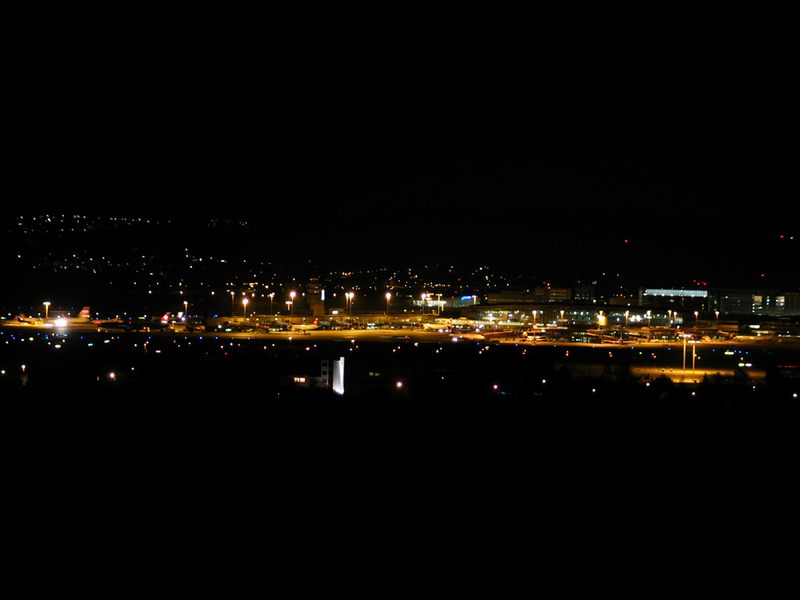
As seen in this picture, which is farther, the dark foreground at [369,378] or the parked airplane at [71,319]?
the parked airplane at [71,319]

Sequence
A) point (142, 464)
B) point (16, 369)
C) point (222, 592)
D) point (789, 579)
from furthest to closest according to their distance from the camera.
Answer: point (16, 369)
point (142, 464)
point (789, 579)
point (222, 592)

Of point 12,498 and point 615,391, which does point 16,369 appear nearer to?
point 12,498

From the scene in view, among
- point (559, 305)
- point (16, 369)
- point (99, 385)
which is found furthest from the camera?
point (559, 305)

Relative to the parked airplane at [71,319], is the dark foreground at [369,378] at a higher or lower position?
lower

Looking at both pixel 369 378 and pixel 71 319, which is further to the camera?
pixel 71 319

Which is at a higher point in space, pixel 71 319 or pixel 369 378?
pixel 71 319

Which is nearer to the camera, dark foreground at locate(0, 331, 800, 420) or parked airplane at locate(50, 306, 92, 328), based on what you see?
dark foreground at locate(0, 331, 800, 420)

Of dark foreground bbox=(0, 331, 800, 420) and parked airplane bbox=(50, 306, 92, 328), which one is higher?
parked airplane bbox=(50, 306, 92, 328)

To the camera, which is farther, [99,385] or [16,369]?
[16,369]

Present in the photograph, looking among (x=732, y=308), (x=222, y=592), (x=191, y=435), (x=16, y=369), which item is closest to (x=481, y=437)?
(x=191, y=435)
